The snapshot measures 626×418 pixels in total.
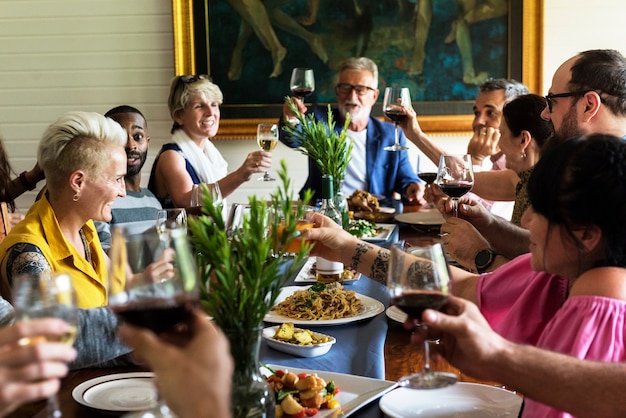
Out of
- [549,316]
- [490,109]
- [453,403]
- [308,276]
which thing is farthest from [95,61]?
[453,403]

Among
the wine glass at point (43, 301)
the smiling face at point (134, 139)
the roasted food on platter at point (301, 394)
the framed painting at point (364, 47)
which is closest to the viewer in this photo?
the wine glass at point (43, 301)

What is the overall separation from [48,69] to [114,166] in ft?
11.9

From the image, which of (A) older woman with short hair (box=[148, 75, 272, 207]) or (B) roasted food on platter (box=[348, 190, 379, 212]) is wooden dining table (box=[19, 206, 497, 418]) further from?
(A) older woman with short hair (box=[148, 75, 272, 207])

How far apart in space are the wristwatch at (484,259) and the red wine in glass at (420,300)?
1295 millimetres

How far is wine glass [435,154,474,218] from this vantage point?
2578 mm

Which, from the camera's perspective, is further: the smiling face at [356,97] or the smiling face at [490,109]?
the smiling face at [356,97]

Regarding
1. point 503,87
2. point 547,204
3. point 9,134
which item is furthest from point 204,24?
point 547,204

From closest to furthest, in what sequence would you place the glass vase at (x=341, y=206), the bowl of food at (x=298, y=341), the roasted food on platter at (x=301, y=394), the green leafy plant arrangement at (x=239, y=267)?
the green leafy plant arrangement at (x=239, y=267)
the roasted food on platter at (x=301, y=394)
the bowl of food at (x=298, y=341)
the glass vase at (x=341, y=206)

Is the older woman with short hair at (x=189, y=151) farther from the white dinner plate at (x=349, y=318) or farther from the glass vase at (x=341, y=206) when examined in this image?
the white dinner plate at (x=349, y=318)

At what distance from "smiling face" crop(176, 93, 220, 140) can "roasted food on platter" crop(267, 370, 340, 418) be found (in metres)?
3.05

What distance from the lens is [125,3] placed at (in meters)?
5.68

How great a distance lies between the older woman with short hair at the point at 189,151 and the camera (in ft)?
13.2

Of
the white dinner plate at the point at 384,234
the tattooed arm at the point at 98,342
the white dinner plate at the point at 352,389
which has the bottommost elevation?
the white dinner plate at the point at 384,234

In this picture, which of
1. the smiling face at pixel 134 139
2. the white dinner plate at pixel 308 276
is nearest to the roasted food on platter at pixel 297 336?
the white dinner plate at pixel 308 276
